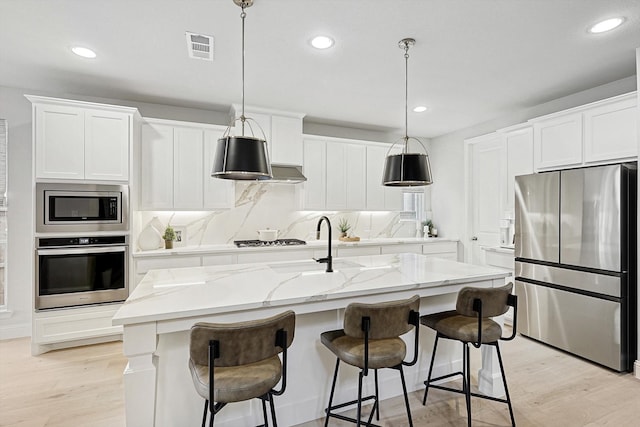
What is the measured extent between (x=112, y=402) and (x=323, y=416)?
5.01 ft

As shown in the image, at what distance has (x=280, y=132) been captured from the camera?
4445mm

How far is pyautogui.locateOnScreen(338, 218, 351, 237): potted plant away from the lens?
5.03 metres

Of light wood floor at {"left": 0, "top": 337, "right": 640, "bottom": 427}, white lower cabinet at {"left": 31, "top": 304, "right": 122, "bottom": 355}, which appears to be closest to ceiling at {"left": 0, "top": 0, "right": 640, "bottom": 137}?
white lower cabinet at {"left": 31, "top": 304, "right": 122, "bottom": 355}

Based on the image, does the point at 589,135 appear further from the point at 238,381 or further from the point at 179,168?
the point at 179,168

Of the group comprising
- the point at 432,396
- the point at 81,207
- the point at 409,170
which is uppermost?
the point at 409,170

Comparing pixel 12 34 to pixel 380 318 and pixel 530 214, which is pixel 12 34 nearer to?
pixel 380 318

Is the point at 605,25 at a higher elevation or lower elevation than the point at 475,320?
higher

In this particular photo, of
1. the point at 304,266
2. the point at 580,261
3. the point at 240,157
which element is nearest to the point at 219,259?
the point at 304,266

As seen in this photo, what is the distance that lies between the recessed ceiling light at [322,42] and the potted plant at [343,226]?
278 cm

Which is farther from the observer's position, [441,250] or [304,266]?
[441,250]

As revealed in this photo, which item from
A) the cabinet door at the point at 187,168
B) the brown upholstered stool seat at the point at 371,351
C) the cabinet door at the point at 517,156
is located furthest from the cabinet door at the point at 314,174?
the brown upholstered stool seat at the point at 371,351

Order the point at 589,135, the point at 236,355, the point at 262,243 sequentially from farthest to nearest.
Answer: the point at 262,243 < the point at 589,135 < the point at 236,355

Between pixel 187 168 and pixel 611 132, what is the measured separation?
4373mm

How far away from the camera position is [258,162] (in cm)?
197
